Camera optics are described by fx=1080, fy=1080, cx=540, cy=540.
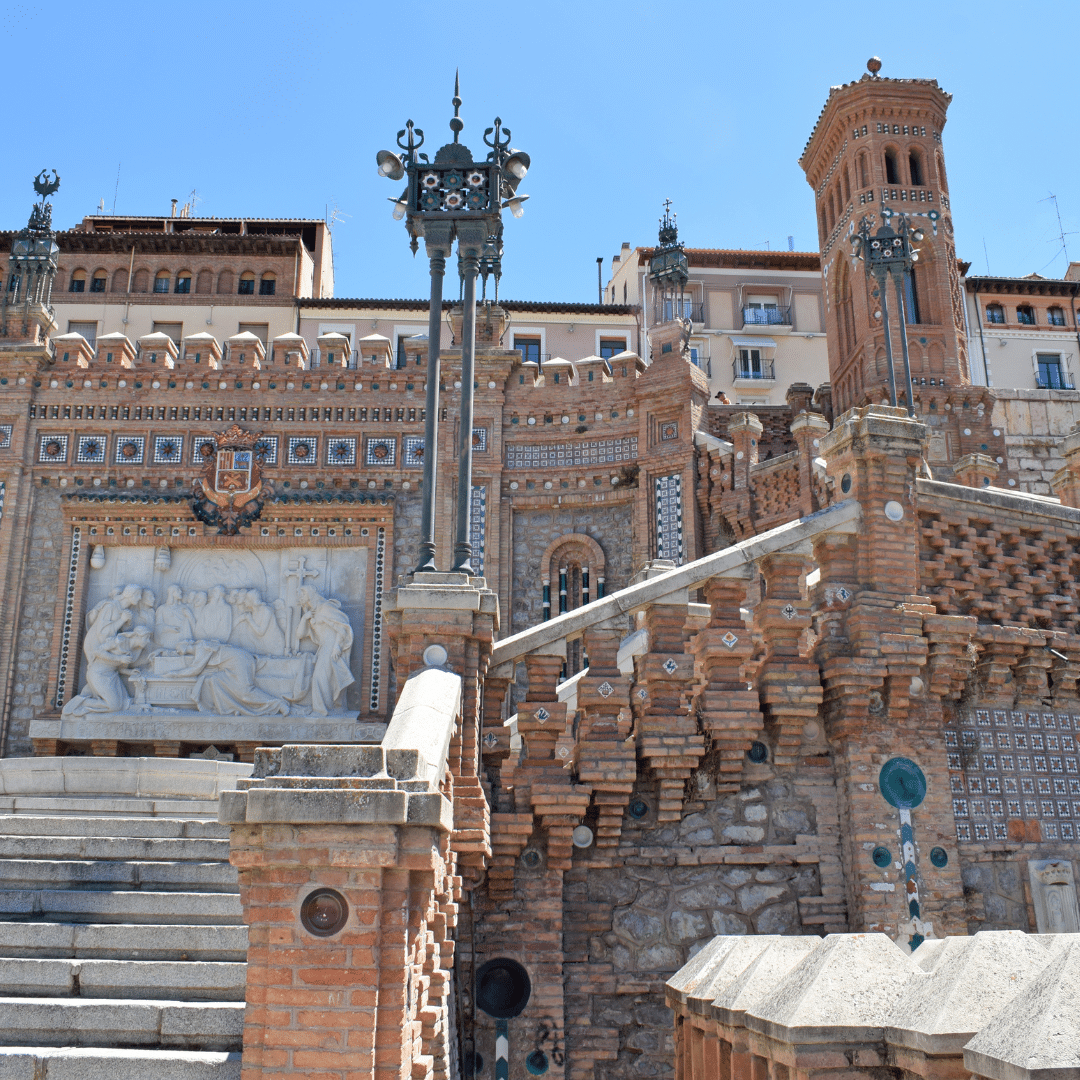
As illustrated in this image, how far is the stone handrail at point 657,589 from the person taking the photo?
7961mm

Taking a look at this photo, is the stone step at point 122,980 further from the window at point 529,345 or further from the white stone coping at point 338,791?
the window at point 529,345

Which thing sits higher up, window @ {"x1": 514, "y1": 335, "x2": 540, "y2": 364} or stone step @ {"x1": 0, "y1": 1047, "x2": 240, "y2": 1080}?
window @ {"x1": 514, "y1": 335, "x2": 540, "y2": 364}

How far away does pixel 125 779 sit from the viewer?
9.03m

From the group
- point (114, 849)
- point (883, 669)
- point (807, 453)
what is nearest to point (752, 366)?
point (807, 453)

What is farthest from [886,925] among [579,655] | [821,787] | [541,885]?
[579,655]

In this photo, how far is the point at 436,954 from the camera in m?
6.04

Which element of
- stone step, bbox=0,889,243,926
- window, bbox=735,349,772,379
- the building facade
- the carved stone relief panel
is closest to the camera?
the building facade

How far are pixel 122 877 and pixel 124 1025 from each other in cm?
144

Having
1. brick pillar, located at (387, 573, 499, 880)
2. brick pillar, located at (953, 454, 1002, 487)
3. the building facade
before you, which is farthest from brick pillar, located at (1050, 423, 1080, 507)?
brick pillar, located at (387, 573, 499, 880)

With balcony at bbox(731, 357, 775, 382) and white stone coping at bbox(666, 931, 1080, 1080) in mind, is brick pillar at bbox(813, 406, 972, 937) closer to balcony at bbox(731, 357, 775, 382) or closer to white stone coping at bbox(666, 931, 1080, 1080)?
white stone coping at bbox(666, 931, 1080, 1080)

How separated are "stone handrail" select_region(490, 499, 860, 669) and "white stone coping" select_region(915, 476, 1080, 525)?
94 centimetres

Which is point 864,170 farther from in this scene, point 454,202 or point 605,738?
point 605,738

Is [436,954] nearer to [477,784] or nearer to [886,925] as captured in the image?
[477,784]

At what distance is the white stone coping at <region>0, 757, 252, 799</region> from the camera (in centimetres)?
892
